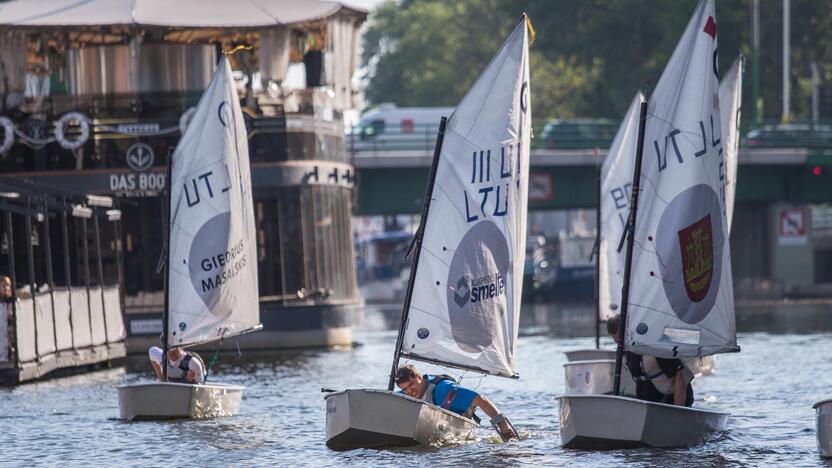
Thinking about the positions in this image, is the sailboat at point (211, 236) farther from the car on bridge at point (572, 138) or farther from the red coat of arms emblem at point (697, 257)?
the car on bridge at point (572, 138)

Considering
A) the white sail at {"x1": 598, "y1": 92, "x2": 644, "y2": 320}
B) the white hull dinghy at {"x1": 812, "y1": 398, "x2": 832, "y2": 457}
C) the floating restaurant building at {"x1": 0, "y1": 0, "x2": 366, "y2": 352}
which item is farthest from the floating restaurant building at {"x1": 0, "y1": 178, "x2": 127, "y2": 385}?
the white hull dinghy at {"x1": 812, "y1": 398, "x2": 832, "y2": 457}

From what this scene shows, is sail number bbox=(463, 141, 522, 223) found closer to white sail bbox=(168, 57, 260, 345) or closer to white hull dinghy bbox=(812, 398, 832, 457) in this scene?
white hull dinghy bbox=(812, 398, 832, 457)

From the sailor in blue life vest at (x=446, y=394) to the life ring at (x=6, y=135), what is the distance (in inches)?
837

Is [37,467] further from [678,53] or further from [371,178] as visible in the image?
[371,178]

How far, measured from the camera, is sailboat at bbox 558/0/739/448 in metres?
21.4

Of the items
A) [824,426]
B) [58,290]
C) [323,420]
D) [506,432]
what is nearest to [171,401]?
[323,420]

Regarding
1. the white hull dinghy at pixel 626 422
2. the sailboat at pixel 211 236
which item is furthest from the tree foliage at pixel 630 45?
the white hull dinghy at pixel 626 422

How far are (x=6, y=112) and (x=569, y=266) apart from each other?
40.5m

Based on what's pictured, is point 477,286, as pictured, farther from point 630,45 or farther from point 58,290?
point 630,45

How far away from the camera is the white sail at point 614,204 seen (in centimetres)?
3459

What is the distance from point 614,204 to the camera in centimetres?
3538

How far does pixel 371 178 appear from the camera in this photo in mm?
58781

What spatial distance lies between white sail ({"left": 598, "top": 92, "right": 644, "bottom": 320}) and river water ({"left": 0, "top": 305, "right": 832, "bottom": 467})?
6.50ft

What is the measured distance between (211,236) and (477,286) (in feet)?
22.6
